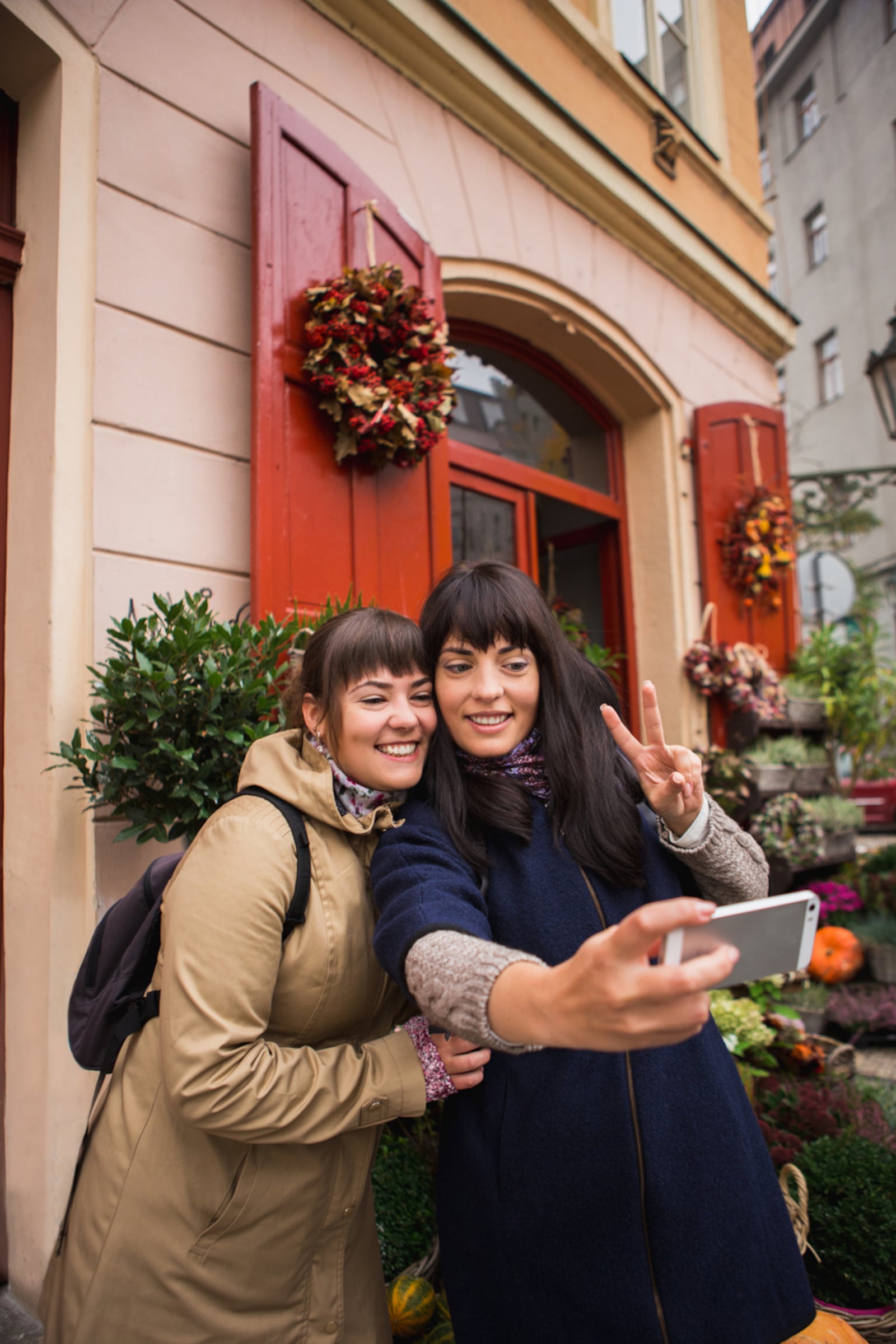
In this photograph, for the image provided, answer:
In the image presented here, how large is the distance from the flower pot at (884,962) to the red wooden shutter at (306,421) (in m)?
3.29

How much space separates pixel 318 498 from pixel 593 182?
2942mm

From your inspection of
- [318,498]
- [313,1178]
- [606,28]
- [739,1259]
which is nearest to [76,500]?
[318,498]

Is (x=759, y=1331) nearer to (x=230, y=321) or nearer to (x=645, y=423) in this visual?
(x=230, y=321)

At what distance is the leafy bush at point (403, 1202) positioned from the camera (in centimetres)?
210

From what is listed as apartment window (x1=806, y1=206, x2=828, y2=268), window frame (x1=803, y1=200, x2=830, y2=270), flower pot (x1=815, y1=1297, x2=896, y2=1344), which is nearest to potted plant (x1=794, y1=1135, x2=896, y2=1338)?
flower pot (x1=815, y1=1297, x2=896, y2=1344)

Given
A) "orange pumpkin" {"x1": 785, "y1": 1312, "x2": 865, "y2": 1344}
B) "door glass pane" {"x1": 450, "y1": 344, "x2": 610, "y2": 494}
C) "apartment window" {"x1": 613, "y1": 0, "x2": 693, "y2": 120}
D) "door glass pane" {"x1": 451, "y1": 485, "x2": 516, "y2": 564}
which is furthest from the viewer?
"apartment window" {"x1": 613, "y1": 0, "x2": 693, "y2": 120}

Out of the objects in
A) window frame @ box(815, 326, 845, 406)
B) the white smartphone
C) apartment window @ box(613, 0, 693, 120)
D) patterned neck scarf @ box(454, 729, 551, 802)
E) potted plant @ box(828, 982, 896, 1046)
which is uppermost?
window frame @ box(815, 326, 845, 406)

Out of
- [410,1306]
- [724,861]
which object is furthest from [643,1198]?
[410,1306]

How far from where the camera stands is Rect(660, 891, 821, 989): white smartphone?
83cm

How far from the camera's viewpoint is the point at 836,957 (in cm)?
437

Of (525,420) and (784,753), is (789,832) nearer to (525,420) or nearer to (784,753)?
(784,753)

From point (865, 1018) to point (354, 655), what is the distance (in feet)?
11.8

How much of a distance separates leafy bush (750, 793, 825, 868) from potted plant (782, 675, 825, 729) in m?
0.76

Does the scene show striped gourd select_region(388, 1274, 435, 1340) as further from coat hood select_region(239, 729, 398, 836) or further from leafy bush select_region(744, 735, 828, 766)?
leafy bush select_region(744, 735, 828, 766)
